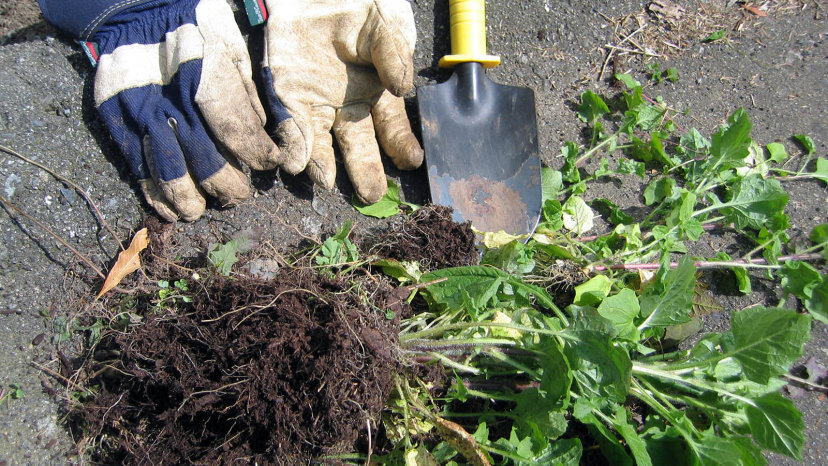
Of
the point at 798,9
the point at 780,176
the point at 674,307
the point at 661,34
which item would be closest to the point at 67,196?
the point at 674,307

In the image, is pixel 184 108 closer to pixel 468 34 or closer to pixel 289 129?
pixel 289 129

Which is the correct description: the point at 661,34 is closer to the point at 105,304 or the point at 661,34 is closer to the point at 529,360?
the point at 529,360

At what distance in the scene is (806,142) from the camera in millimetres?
2562

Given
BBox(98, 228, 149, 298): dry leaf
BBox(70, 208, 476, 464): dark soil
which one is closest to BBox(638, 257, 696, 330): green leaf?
BBox(70, 208, 476, 464): dark soil

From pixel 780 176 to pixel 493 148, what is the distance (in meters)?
1.43

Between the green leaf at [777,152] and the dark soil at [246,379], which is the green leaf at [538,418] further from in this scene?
the green leaf at [777,152]

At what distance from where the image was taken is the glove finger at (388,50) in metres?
1.89

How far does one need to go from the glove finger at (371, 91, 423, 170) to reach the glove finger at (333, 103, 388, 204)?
0.19 ft

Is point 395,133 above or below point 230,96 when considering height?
below

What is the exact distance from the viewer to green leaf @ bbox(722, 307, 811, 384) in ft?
5.22

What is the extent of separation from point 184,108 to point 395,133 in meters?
0.81

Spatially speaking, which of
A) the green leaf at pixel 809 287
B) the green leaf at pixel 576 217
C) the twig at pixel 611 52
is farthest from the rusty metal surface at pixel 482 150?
the green leaf at pixel 809 287

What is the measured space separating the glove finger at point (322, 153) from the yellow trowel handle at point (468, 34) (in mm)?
612

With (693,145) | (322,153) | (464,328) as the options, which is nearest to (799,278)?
(693,145)
